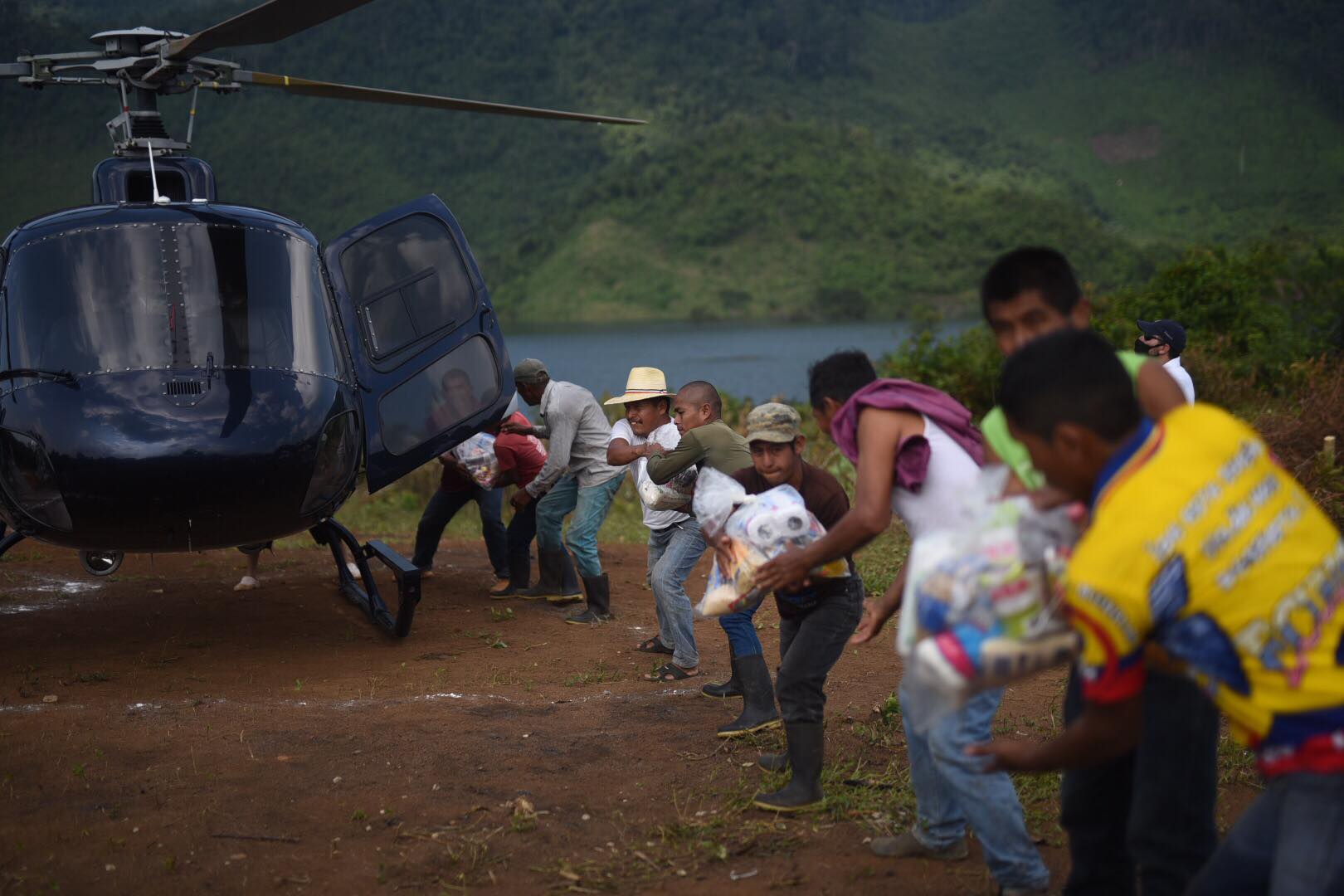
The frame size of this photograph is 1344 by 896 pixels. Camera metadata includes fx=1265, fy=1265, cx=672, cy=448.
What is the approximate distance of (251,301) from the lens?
7.13m

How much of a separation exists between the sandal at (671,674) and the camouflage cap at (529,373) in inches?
103

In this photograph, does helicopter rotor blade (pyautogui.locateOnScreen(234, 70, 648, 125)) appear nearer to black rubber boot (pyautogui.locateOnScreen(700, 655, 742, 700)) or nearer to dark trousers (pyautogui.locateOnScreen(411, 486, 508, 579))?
dark trousers (pyautogui.locateOnScreen(411, 486, 508, 579))

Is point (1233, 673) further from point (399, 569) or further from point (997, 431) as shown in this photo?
point (399, 569)

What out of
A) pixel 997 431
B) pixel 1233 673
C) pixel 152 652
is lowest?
pixel 152 652

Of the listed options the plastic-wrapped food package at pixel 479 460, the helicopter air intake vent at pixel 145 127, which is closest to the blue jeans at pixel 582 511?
the plastic-wrapped food package at pixel 479 460

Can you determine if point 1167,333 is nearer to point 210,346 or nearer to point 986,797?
point 986,797

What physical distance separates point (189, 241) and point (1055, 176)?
93.3 meters

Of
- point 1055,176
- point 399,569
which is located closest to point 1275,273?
point 399,569

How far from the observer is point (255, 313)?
7109 mm

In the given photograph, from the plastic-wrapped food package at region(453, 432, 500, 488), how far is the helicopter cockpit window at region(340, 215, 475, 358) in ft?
3.34

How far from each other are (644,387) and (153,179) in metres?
3.26

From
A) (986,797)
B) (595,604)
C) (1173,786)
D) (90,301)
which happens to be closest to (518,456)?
(595,604)

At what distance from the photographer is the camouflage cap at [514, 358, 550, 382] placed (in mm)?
Answer: 8820

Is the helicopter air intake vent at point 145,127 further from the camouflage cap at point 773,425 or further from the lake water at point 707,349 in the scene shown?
the lake water at point 707,349
